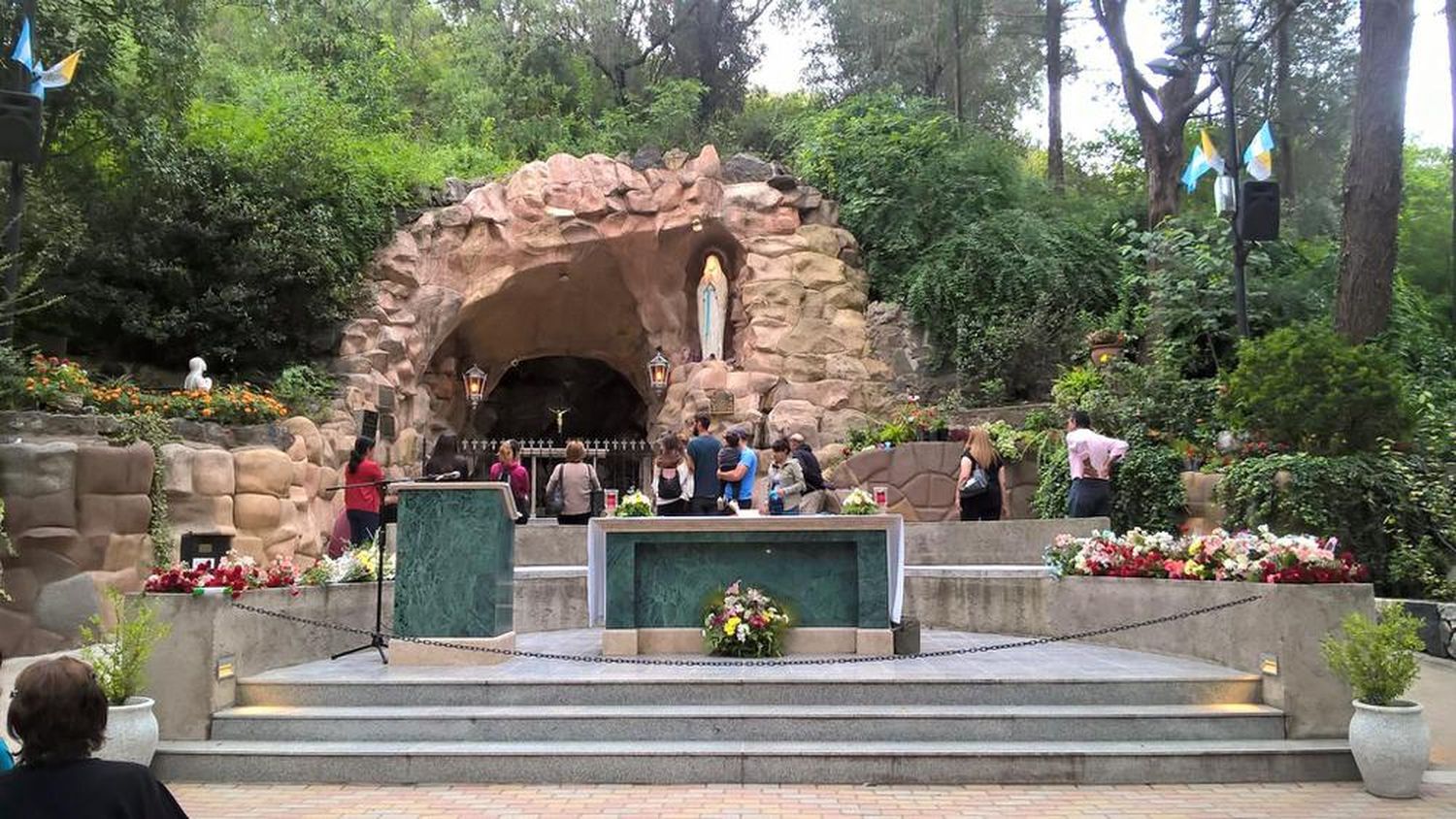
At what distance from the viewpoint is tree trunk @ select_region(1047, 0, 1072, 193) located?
70.3 feet

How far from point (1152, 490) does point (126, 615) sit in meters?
10.2

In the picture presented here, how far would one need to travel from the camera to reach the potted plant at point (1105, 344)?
15.1 m

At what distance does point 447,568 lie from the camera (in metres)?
7.27

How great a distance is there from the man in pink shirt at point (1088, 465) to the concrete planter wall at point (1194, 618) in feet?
4.99

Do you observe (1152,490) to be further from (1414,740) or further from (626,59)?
(626,59)

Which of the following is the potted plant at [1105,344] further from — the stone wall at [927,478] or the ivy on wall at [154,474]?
the ivy on wall at [154,474]

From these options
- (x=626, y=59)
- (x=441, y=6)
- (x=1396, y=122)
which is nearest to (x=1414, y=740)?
(x=1396, y=122)

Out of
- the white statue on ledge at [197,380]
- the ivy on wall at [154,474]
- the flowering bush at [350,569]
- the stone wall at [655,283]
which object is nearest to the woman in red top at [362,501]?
the flowering bush at [350,569]

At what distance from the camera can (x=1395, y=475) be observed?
9938mm

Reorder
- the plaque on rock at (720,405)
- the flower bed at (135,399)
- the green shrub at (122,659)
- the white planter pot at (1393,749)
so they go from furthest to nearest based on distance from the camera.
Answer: the plaque on rock at (720,405)
the flower bed at (135,399)
the green shrub at (122,659)
the white planter pot at (1393,749)

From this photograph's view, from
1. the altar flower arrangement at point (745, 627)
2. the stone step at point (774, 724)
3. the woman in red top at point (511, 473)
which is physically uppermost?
the woman in red top at point (511, 473)

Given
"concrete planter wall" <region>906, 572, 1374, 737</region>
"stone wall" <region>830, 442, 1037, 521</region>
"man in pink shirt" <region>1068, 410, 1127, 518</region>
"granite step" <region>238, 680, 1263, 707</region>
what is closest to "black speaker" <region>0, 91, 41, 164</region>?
"granite step" <region>238, 680, 1263, 707</region>

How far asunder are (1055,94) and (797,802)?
2187 cm

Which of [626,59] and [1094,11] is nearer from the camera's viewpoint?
[1094,11]
